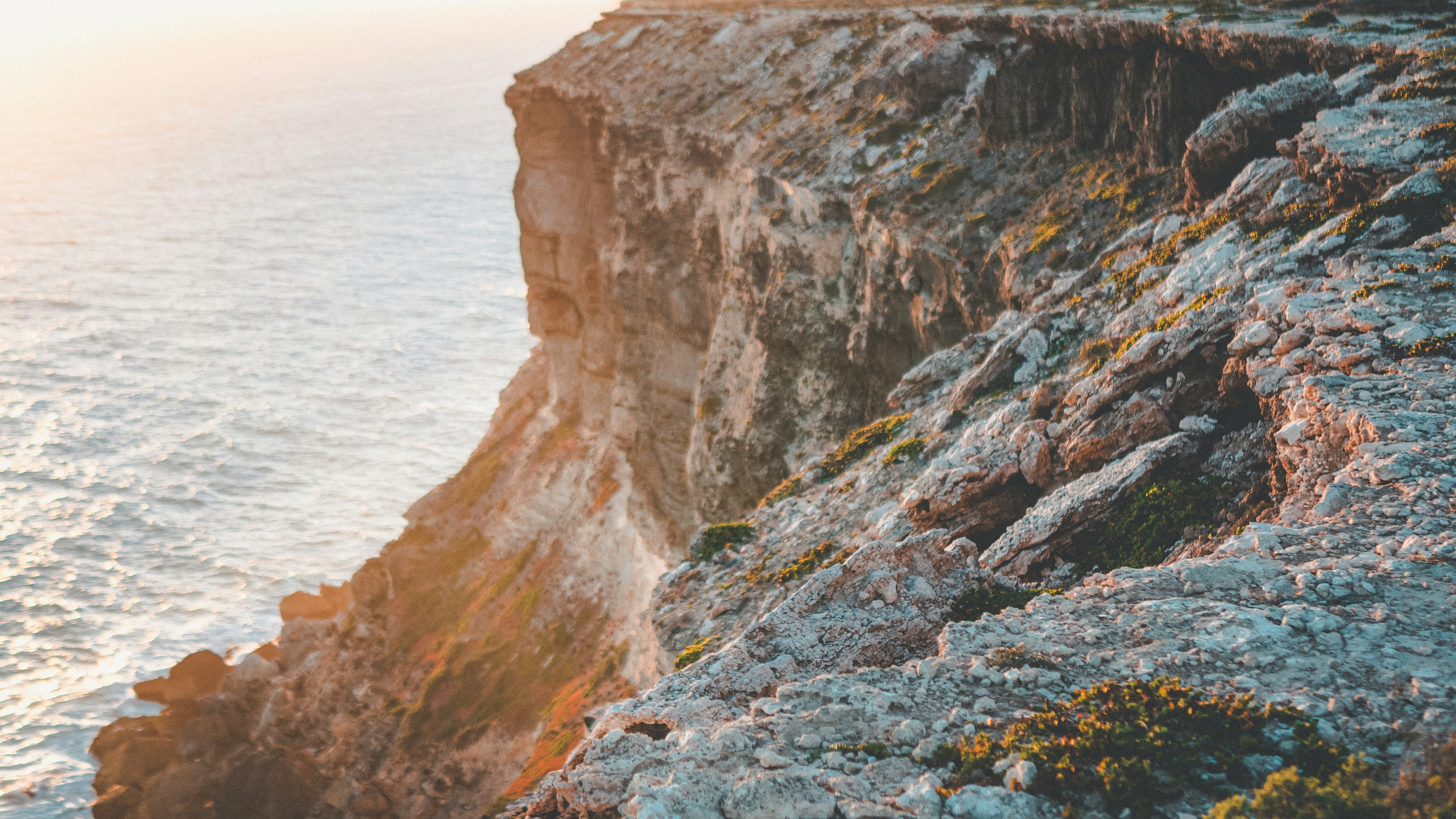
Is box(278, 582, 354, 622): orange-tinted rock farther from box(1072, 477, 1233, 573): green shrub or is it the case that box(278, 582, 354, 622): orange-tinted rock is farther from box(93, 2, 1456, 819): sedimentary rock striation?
box(1072, 477, 1233, 573): green shrub

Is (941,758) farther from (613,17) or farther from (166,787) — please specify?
(613,17)

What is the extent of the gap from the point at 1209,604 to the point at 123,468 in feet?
294

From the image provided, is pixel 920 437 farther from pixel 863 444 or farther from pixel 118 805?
pixel 118 805

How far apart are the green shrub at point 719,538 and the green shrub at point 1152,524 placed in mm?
8309

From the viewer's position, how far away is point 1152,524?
11844 mm

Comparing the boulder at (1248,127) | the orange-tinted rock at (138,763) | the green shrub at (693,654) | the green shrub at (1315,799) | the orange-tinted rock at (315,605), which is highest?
the boulder at (1248,127)

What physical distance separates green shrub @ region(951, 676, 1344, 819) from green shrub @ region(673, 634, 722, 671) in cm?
755

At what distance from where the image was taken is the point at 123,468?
7919 centimetres

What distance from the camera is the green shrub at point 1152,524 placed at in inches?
455

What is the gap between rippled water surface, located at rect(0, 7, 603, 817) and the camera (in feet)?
198

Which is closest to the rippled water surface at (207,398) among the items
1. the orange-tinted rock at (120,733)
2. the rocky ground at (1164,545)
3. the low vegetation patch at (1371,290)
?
the orange-tinted rock at (120,733)

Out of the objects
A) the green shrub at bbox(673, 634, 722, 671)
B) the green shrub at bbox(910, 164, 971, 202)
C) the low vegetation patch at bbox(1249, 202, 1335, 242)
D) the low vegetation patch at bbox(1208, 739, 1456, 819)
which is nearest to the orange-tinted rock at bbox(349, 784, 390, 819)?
the green shrub at bbox(673, 634, 722, 671)

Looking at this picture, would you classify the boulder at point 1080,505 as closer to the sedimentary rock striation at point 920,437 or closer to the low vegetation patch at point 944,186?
the sedimentary rock striation at point 920,437

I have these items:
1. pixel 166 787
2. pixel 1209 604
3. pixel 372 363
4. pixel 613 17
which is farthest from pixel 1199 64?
pixel 372 363
